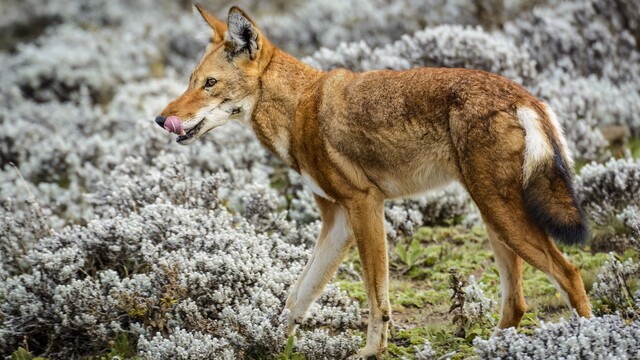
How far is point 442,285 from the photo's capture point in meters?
6.05

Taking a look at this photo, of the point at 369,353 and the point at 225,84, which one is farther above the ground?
the point at 225,84

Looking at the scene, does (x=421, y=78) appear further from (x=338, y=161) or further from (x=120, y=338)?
(x=120, y=338)

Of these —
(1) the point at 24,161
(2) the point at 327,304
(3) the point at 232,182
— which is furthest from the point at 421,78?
(1) the point at 24,161

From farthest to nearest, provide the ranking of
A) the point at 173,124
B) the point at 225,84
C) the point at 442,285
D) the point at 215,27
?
the point at 442,285
the point at 215,27
the point at 225,84
the point at 173,124

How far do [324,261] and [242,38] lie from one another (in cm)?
149

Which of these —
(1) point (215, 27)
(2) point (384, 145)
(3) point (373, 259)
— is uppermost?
(1) point (215, 27)

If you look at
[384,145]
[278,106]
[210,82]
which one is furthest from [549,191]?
[210,82]

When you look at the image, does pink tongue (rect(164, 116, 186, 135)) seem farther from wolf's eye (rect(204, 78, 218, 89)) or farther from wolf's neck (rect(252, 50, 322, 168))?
wolf's neck (rect(252, 50, 322, 168))

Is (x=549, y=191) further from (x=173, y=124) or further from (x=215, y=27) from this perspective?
(x=215, y=27)

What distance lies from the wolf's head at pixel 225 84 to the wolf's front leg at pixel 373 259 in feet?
3.41

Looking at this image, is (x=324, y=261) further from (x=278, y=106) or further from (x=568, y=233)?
(x=568, y=233)

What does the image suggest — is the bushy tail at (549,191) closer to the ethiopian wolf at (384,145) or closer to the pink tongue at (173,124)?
the ethiopian wolf at (384,145)

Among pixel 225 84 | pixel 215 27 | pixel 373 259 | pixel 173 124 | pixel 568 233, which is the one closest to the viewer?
pixel 568 233

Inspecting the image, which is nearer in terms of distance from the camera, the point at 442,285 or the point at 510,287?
the point at 510,287
